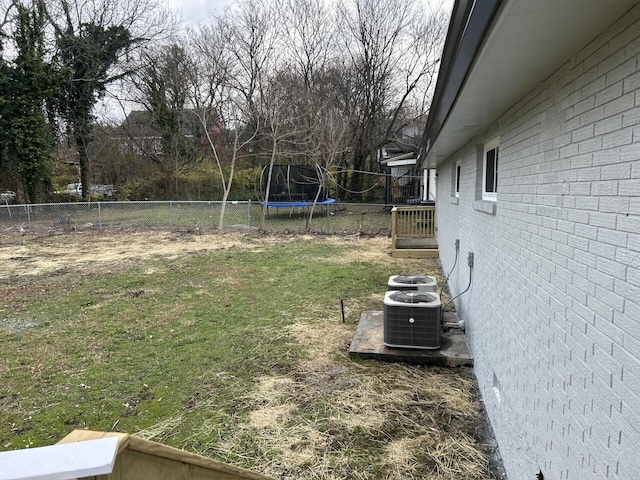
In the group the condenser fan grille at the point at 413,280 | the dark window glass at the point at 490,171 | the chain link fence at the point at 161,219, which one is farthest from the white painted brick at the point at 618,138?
the chain link fence at the point at 161,219

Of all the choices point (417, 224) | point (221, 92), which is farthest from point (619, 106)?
point (221, 92)

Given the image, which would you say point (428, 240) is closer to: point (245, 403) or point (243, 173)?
point (245, 403)

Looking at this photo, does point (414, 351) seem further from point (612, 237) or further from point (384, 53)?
point (384, 53)

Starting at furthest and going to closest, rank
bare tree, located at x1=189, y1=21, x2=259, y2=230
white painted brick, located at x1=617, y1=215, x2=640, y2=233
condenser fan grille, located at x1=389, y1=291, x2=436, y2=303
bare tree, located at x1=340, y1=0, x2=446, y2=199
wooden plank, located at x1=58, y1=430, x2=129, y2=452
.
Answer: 1. bare tree, located at x1=340, y1=0, x2=446, y2=199
2. bare tree, located at x1=189, y1=21, x2=259, y2=230
3. condenser fan grille, located at x1=389, y1=291, x2=436, y2=303
4. white painted brick, located at x1=617, y1=215, x2=640, y2=233
5. wooden plank, located at x1=58, y1=430, x2=129, y2=452

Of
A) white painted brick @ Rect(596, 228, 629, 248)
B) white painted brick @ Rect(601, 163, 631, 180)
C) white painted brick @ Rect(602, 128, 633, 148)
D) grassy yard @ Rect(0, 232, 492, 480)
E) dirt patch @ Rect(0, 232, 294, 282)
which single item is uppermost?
white painted brick @ Rect(602, 128, 633, 148)

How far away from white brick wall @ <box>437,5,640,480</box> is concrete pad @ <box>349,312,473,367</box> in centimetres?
104

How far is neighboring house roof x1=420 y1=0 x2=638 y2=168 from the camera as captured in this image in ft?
4.15

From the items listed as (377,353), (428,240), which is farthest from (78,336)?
(428,240)

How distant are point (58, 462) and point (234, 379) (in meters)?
3.33

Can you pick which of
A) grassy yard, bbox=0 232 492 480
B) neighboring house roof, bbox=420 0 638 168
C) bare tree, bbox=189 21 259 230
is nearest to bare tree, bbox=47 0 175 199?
bare tree, bbox=189 21 259 230

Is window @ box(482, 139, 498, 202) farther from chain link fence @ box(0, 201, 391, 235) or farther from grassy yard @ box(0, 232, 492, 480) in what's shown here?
chain link fence @ box(0, 201, 391, 235)

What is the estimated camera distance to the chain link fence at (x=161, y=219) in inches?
541

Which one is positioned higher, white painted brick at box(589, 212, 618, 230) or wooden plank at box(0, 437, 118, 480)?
white painted brick at box(589, 212, 618, 230)

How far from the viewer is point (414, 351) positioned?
3988 mm
